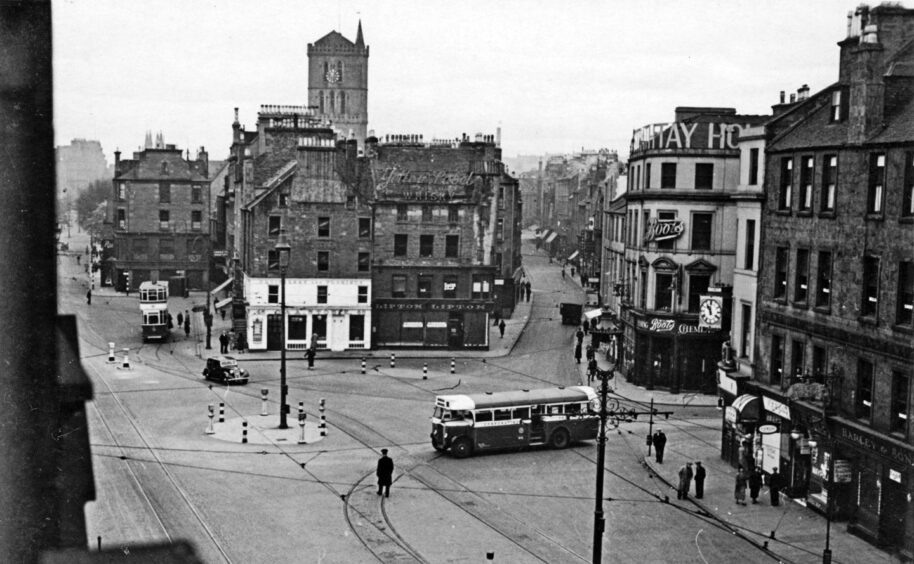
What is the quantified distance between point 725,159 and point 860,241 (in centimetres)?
2152

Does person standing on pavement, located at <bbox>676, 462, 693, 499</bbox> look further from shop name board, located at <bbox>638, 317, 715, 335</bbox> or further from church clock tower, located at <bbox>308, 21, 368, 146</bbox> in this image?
church clock tower, located at <bbox>308, 21, 368, 146</bbox>

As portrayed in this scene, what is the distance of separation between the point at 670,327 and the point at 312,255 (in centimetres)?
2172

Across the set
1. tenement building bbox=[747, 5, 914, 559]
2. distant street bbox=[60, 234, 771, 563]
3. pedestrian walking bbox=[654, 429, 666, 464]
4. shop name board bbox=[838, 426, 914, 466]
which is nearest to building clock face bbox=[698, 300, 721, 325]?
distant street bbox=[60, 234, 771, 563]

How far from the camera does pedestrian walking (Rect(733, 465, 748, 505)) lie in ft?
94.0

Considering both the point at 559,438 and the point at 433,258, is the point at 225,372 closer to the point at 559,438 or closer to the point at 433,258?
the point at 433,258

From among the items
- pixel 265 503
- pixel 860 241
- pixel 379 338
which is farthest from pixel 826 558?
pixel 379 338

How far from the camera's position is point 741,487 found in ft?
94.2

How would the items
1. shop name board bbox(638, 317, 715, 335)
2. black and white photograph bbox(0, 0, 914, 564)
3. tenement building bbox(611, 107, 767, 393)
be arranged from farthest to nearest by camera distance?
tenement building bbox(611, 107, 767, 393) → shop name board bbox(638, 317, 715, 335) → black and white photograph bbox(0, 0, 914, 564)

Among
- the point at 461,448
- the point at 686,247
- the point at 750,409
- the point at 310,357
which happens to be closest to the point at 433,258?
the point at 310,357

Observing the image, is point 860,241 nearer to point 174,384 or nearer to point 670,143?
point 670,143

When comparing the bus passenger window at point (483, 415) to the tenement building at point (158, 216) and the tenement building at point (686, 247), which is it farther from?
the tenement building at point (158, 216)

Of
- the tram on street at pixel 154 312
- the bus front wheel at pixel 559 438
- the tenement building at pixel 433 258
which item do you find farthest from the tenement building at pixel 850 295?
the tram on street at pixel 154 312

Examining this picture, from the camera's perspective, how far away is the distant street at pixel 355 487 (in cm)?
2358

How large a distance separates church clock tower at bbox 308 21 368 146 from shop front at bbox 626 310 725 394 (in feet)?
326
